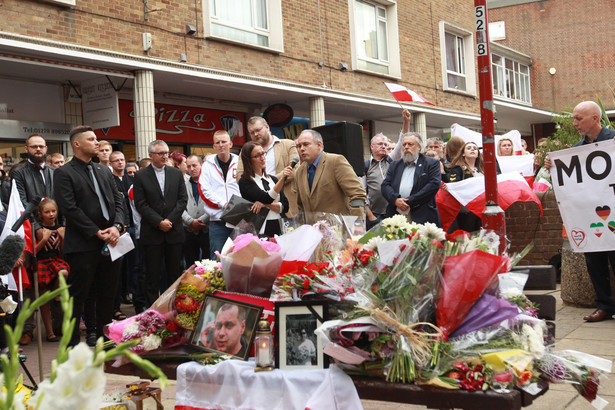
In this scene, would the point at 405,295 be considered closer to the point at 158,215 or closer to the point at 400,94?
the point at 158,215

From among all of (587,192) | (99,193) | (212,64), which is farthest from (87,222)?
(212,64)

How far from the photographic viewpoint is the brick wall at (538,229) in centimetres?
949

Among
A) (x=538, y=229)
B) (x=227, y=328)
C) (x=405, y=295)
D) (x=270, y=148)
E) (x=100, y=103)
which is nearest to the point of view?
(x=405, y=295)

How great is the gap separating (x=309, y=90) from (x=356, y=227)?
1242 centimetres

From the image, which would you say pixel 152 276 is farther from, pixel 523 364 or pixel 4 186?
pixel 523 364

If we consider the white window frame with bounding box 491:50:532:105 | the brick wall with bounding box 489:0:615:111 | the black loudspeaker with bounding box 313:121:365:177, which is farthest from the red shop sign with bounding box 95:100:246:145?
the brick wall with bounding box 489:0:615:111

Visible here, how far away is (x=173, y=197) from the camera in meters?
7.84

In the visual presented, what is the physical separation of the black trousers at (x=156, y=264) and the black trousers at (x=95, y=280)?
1.01m

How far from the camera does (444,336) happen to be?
2906 mm

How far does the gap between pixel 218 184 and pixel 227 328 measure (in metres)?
4.61

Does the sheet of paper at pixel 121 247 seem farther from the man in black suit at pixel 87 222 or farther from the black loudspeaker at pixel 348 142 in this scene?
the black loudspeaker at pixel 348 142

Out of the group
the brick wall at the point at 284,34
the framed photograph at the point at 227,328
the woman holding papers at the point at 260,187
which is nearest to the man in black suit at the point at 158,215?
the woman holding papers at the point at 260,187

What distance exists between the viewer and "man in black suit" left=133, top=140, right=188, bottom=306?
7719 mm

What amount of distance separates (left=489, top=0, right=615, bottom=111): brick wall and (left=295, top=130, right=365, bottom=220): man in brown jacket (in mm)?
32847
